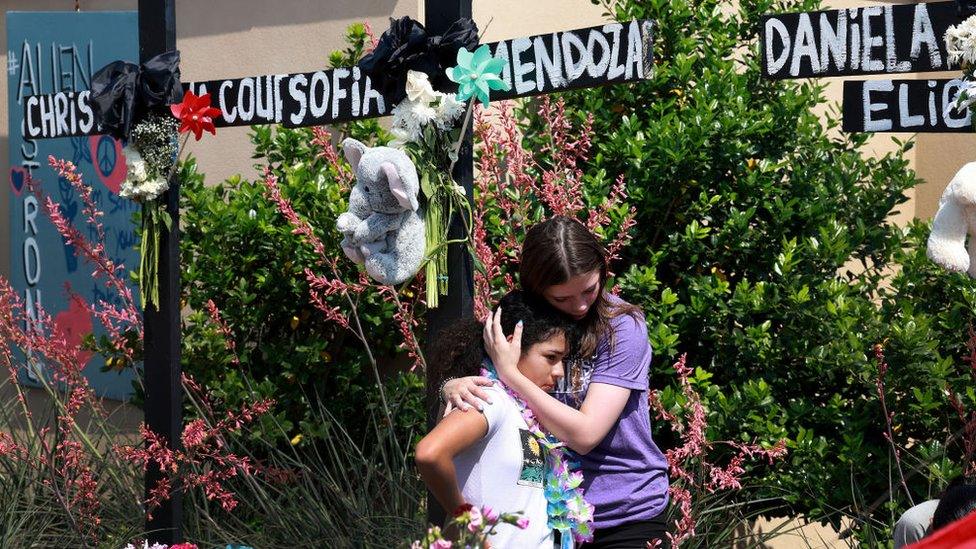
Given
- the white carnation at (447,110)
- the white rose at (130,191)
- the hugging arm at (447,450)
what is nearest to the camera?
the hugging arm at (447,450)

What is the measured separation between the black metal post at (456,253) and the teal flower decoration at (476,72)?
185 millimetres

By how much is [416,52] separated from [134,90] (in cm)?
116

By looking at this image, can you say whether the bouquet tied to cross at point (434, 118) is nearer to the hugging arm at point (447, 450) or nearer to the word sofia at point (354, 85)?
the word sofia at point (354, 85)

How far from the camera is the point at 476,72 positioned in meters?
3.44

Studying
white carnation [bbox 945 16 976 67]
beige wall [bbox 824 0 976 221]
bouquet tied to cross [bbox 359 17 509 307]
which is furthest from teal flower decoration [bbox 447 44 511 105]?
beige wall [bbox 824 0 976 221]

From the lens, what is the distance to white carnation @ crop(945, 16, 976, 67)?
3113 millimetres

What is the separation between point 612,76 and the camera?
11.6 feet

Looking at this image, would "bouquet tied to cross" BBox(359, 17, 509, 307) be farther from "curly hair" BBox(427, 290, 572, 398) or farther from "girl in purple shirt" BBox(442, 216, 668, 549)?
"girl in purple shirt" BBox(442, 216, 668, 549)

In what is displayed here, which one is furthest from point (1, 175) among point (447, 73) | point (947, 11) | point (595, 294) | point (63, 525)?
point (947, 11)

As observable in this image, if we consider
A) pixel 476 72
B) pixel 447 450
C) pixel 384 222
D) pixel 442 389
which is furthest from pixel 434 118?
pixel 447 450

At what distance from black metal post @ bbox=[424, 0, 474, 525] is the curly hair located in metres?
0.29

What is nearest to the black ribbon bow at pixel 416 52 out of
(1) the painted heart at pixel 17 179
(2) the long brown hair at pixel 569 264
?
(2) the long brown hair at pixel 569 264

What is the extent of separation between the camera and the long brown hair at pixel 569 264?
120 inches

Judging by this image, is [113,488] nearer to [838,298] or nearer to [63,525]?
[63,525]
